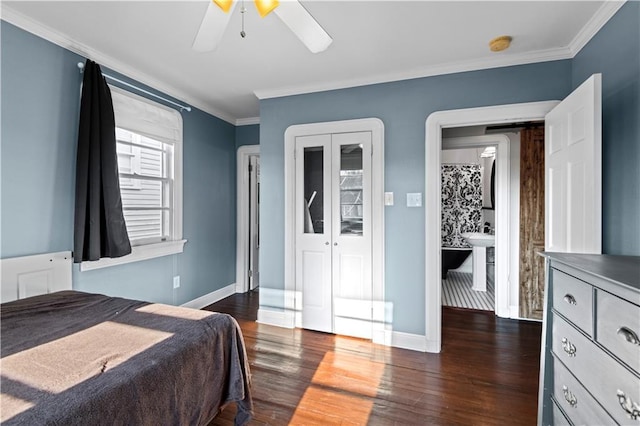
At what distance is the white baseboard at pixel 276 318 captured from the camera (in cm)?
312

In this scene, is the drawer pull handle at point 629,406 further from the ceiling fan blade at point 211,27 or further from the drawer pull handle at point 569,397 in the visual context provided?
the ceiling fan blade at point 211,27

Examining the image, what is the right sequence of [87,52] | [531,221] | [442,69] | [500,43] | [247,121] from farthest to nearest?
[247,121], [531,221], [442,69], [87,52], [500,43]

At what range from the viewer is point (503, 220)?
3436 millimetres

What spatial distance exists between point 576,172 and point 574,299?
105cm

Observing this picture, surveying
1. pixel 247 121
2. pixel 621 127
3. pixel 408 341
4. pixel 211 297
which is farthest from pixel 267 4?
pixel 211 297

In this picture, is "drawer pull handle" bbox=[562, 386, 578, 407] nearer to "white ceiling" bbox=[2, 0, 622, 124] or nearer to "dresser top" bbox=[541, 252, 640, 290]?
"dresser top" bbox=[541, 252, 640, 290]

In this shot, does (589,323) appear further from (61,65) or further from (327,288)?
(61,65)

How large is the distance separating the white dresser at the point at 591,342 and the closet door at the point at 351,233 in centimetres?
158

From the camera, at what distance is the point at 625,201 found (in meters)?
1.66

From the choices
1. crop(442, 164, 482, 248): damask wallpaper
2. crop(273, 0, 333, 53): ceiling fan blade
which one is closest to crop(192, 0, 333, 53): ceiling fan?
A: crop(273, 0, 333, 53): ceiling fan blade

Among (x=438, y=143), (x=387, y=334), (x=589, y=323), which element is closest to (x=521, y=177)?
(x=438, y=143)

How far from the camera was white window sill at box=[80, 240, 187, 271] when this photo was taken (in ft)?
7.84

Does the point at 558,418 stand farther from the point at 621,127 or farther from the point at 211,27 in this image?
the point at 211,27

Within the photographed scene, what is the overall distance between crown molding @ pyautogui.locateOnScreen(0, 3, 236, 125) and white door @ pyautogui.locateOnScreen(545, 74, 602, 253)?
3419 mm
